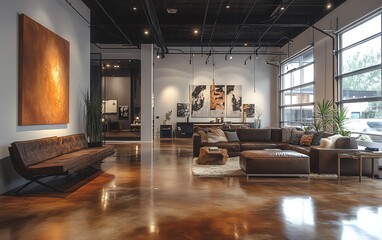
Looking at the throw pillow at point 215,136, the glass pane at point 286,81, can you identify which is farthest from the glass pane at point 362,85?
the glass pane at point 286,81

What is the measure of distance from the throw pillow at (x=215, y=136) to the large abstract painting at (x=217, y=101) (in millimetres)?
6624

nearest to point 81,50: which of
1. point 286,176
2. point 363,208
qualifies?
point 286,176

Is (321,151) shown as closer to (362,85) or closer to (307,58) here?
(362,85)

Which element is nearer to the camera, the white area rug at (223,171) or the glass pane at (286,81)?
the white area rug at (223,171)

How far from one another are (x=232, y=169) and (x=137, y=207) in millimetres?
3202

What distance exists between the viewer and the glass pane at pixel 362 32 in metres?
7.61

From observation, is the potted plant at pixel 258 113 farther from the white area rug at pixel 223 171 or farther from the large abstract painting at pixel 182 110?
the white area rug at pixel 223 171

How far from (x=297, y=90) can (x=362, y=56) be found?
15.9 feet

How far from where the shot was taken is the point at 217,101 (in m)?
15.8

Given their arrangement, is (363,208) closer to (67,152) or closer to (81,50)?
(67,152)

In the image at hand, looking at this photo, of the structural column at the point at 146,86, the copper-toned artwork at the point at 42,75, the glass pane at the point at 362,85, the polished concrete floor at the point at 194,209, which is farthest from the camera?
the structural column at the point at 146,86

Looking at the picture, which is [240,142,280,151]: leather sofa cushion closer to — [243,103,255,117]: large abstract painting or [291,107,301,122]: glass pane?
[291,107,301,122]: glass pane

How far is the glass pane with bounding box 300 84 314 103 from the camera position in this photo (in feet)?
38.2

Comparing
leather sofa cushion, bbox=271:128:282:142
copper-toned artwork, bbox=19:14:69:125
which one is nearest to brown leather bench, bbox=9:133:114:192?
copper-toned artwork, bbox=19:14:69:125
